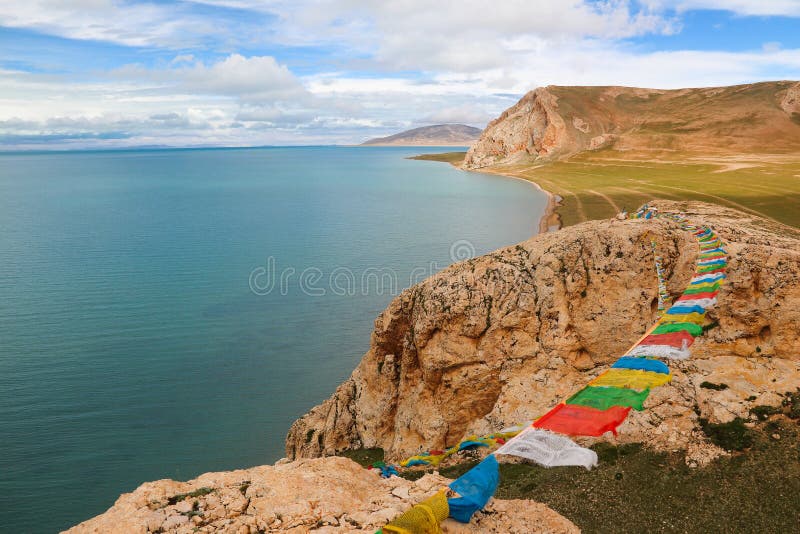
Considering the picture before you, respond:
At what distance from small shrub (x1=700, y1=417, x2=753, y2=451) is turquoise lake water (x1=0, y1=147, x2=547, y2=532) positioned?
78.3ft

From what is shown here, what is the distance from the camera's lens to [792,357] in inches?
671

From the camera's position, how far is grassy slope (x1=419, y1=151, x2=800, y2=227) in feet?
262

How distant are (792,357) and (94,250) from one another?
78.7 meters

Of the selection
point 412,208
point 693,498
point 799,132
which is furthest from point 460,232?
point 799,132

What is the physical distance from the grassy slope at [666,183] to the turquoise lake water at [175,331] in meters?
16.2

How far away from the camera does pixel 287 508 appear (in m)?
11.9

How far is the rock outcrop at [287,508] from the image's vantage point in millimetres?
11297

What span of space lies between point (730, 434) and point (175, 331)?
41.9 meters

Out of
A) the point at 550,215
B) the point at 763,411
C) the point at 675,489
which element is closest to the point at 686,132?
the point at 550,215

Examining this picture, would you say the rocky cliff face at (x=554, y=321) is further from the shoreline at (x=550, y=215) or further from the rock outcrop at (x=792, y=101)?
the rock outcrop at (x=792, y=101)

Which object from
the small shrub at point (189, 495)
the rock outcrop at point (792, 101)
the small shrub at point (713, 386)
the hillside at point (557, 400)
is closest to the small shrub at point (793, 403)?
the hillside at point (557, 400)

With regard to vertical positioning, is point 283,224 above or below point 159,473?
above

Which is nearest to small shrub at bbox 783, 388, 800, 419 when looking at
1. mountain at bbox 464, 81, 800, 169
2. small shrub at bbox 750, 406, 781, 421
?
small shrub at bbox 750, 406, 781, 421

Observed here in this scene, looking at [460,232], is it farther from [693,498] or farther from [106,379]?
[693,498]
